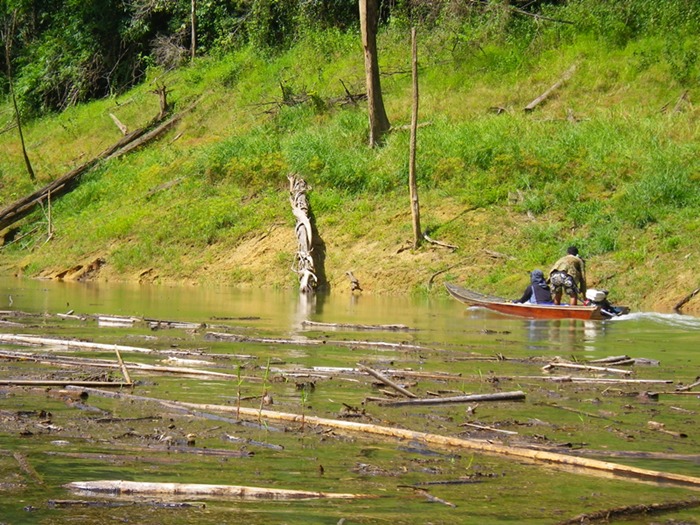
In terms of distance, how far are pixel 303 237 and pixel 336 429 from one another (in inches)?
Answer: 719

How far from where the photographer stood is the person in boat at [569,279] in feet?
61.0

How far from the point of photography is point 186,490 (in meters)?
5.14

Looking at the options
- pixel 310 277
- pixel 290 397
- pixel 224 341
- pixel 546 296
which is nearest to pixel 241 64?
pixel 310 277

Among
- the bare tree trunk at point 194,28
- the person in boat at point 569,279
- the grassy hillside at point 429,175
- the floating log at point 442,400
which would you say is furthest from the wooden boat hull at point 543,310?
the bare tree trunk at point 194,28

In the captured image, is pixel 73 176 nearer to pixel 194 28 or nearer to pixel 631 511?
pixel 194 28

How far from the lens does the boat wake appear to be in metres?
16.3

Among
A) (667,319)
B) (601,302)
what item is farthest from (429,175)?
(667,319)

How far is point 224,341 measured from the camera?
11867 millimetres

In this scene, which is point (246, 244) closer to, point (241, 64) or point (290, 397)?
point (241, 64)

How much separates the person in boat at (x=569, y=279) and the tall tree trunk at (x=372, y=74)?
35.4 feet

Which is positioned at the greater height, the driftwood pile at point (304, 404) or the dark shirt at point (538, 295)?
the dark shirt at point (538, 295)

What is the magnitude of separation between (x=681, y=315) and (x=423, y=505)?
47.0 feet

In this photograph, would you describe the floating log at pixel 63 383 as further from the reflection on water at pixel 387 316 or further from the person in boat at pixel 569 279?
the person in boat at pixel 569 279

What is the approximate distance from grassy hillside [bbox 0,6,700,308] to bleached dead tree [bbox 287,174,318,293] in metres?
0.58
